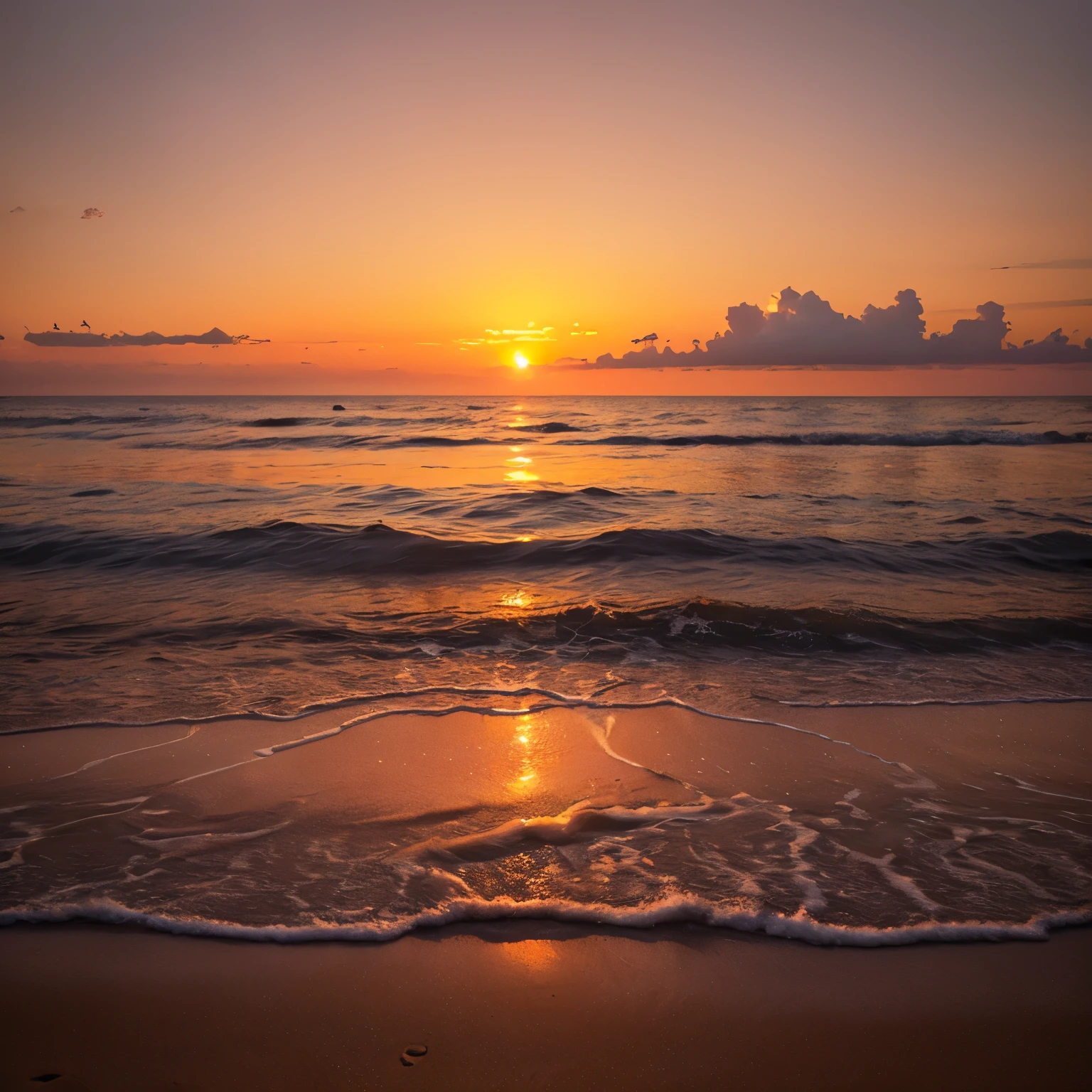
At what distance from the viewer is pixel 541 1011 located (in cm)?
248

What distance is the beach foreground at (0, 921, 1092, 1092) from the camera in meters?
2.23

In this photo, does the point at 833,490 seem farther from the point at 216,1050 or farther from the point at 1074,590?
the point at 216,1050

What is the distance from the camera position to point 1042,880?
10.5ft

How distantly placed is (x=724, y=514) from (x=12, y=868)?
13207mm

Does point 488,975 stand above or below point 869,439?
below

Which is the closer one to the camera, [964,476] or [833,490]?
[833,490]

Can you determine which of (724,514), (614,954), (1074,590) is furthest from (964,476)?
(614,954)

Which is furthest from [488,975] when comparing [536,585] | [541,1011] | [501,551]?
[501,551]

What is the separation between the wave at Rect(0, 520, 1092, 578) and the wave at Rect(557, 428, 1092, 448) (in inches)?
930

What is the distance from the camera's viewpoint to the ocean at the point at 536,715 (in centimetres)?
313

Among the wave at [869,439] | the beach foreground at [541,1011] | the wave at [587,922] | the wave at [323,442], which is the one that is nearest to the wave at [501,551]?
the wave at [587,922]

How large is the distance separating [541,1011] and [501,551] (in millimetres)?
8965

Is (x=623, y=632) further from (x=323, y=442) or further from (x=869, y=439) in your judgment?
(x=323, y=442)

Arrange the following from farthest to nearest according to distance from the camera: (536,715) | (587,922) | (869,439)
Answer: (869,439)
(536,715)
(587,922)
